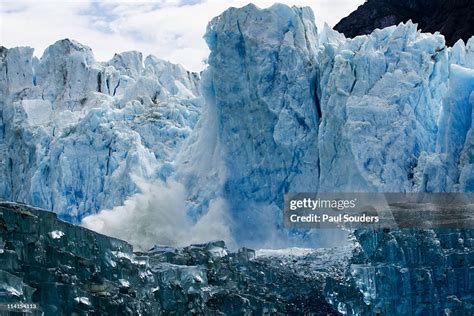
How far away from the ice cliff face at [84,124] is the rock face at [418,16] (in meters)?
10.3

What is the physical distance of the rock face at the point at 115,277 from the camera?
10.8m

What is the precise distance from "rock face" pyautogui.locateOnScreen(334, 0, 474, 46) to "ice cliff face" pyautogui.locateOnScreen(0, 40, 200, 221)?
33.7ft

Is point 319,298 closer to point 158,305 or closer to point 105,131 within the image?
point 158,305

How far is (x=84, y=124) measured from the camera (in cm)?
3008

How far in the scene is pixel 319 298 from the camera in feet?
62.5

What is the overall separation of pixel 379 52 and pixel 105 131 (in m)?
11.4

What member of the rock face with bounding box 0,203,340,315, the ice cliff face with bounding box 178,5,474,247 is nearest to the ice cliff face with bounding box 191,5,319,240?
the ice cliff face with bounding box 178,5,474,247

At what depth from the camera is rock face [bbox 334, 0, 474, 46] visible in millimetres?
37688

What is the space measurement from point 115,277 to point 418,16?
33.2 meters

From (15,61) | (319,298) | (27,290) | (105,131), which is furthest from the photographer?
(15,61)

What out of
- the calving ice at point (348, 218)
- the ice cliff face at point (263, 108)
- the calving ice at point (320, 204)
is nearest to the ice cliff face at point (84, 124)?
the ice cliff face at point (263, 108)

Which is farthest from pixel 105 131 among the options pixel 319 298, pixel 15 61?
pixel 319 298

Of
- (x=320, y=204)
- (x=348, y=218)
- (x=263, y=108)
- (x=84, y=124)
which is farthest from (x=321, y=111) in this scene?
(x=84, y=124)

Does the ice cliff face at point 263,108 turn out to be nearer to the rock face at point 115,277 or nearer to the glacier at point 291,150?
the glacier at point 291,150
